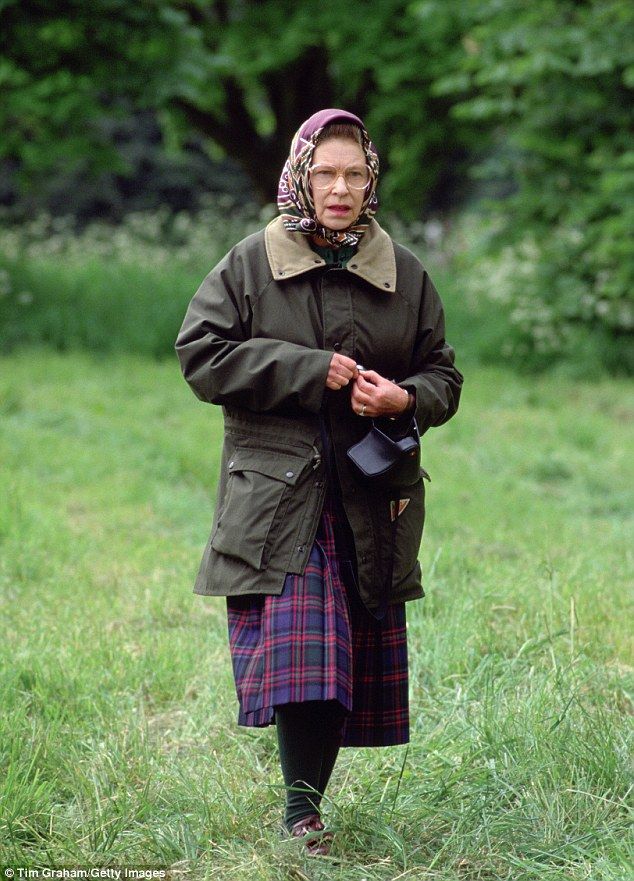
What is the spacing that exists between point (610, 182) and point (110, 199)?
20.0 meters

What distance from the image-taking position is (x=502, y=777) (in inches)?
130

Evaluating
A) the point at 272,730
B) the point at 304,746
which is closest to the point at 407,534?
the point at 304,746

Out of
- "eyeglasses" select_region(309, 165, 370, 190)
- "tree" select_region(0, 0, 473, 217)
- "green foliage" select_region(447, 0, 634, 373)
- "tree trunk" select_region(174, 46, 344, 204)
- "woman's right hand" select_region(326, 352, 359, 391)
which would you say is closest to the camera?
"woman's right hand" select_region(326, 352, 359, 391)

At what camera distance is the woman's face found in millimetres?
3014

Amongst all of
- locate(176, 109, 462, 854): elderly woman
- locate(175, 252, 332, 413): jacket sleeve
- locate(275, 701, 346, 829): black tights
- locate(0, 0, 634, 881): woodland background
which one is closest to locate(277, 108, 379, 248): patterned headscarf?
locate(176, 109, 462, 854): elderly woman

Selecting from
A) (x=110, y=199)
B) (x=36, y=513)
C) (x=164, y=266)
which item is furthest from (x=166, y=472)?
(x=110, y=199)

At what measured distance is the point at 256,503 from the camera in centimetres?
297

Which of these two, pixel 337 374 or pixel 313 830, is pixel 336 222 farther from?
pixel 313 830

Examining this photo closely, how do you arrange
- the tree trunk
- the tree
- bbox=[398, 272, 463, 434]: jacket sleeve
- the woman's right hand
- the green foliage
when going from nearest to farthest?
the woman's right hand → bbox=[398, 272, 463, 434]: jacket sleeve → the green foliage → the tree → the tree trunk

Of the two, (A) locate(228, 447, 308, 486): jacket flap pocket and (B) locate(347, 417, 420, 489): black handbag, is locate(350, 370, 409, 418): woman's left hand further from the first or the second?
(A) locate(228, 447, 308, 486): jacket flap pocket

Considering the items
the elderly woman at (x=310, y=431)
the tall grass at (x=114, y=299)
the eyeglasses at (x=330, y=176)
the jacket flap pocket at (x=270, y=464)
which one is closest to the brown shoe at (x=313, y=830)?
the elderly woman at (x=310, y=431)

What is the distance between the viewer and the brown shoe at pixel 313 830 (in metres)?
3.03

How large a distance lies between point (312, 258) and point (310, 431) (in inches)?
16.5

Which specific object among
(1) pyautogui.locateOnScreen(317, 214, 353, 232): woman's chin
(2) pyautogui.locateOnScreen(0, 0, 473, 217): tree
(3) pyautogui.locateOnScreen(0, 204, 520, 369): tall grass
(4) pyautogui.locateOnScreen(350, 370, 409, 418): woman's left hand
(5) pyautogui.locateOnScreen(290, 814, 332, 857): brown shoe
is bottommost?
(5) pyautogui.locateOnScreen(290, 814, 332, 857): brown shoe
